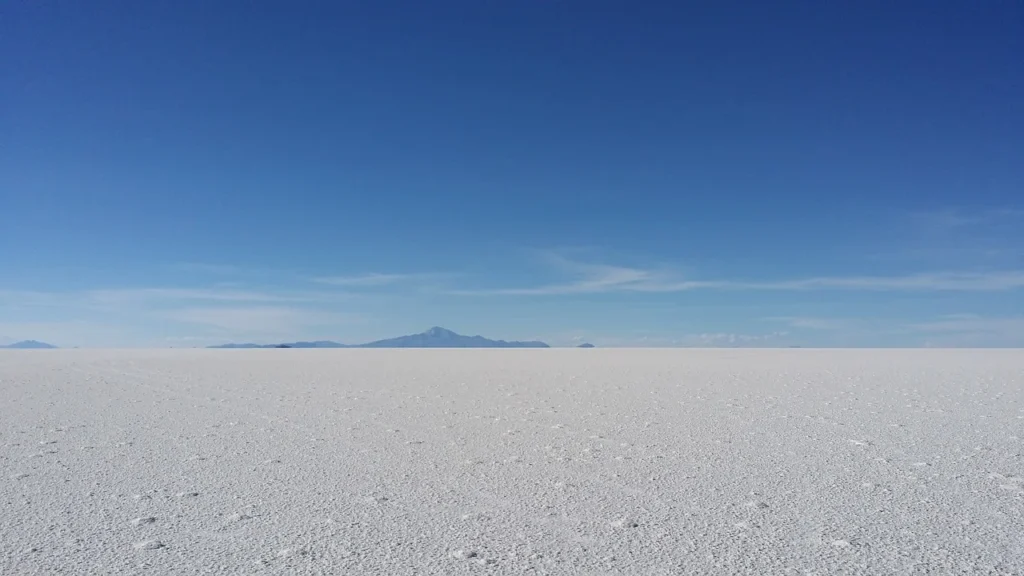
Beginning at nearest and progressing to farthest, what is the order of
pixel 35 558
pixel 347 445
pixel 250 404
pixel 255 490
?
1. pixel 35 558
2. pixel 255 490
3. pixel 347 445
4. pixel 250 404

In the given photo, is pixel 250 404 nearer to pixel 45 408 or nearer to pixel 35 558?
pixel 45 408

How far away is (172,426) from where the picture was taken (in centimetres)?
840

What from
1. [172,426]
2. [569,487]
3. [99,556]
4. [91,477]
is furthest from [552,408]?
[99,556]

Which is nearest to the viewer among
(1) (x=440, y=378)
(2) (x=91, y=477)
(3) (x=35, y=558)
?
(3) (x=35, y=558)

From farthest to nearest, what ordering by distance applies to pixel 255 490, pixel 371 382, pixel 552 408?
pixel 371 382, pixel 552 408, pixel 255 490

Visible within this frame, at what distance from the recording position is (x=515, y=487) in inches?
206

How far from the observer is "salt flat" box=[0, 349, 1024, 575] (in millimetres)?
3705

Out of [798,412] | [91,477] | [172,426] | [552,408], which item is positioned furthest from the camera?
[552,408]

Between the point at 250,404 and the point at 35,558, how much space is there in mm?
7249

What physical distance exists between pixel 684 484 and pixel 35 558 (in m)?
4.55

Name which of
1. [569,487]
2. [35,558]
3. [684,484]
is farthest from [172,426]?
[684,484]

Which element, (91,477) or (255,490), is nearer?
(255,490)

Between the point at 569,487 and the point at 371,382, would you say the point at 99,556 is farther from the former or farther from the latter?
the point at 371,382

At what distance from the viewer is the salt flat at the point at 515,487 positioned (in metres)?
3.71
